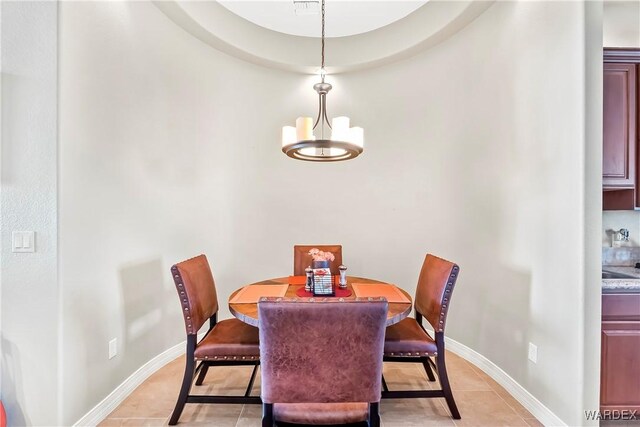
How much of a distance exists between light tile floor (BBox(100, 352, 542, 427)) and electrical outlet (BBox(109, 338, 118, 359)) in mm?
365

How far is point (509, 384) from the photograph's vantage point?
2227mm

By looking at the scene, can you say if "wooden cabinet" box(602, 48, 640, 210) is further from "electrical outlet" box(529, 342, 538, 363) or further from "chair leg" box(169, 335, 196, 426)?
"chair leg" box(169, 335, 196, 426)

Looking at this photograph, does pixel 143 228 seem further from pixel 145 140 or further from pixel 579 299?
pixel 579 299

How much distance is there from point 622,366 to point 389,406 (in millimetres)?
1423

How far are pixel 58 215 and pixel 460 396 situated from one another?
2943mm

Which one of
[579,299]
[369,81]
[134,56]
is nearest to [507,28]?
[369,81]

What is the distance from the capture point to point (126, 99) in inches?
86.3

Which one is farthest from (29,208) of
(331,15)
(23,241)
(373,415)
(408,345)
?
(331,15)

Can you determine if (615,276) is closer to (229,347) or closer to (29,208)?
(229,347)

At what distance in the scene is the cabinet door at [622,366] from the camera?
1.71 meters

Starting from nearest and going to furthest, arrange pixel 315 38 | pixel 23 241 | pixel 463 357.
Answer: pixel 23 241 → pixel 463 357 → pixel 315 38

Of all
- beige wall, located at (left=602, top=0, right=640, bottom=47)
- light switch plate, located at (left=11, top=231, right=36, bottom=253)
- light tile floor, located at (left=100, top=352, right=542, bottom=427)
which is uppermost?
beige wall, located at (left=602, top=0, right=640, bottom=47)

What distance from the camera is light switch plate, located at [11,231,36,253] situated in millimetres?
1646

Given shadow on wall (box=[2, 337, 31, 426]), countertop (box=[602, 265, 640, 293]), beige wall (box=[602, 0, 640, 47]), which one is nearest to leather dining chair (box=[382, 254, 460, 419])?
Result: countertop (box=[602, 265, 640, 293])
